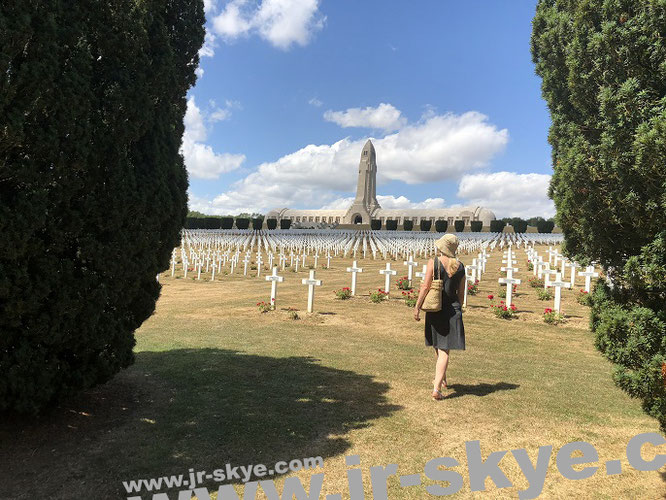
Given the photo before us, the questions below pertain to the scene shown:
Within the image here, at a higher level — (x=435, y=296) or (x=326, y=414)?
(x=435, y=296)

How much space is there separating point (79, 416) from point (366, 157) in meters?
77.7

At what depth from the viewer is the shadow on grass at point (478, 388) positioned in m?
5.13

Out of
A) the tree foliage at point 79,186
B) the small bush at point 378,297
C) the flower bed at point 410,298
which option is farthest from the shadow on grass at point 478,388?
the small bush at point 378,297

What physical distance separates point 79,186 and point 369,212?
7433 centimetres

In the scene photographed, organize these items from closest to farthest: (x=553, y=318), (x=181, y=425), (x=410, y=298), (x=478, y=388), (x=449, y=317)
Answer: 1. (x=181, y=425)
2. (x=449, y=317)
3. (x=478, y=388)
4. (x=553, y=318)
5. (x=410, y=298)

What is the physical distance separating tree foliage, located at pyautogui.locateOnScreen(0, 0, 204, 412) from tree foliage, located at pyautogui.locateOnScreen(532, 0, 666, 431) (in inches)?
150

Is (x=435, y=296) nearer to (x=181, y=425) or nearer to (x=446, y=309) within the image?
(x=446, y=309)

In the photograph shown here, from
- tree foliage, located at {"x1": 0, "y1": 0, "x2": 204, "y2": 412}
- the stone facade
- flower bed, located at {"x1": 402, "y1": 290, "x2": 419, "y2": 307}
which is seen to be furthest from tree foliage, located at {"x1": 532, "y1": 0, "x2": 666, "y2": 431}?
the stone facade

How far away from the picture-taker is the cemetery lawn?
337 cm

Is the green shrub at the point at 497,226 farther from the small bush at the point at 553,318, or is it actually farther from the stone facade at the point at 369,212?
the small bush at the point at 553,318

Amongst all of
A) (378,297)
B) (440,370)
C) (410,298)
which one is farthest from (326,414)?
(378,297)

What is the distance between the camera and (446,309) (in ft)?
16.4

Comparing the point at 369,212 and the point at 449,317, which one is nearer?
the point at 449,317

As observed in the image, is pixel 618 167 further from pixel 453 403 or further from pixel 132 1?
pixel 132 1
